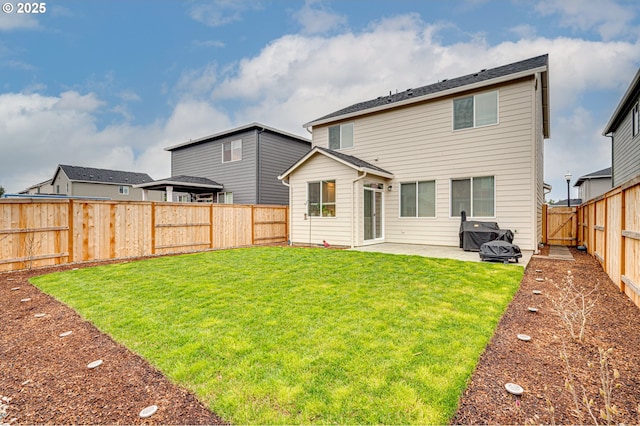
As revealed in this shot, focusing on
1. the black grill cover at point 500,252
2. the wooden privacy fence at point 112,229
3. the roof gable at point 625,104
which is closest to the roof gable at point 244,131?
the wooden privacy fence at point 112,229

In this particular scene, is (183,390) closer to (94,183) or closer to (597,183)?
(597,183)

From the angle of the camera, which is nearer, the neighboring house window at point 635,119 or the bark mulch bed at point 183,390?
the bark mulch bed at point 183,390

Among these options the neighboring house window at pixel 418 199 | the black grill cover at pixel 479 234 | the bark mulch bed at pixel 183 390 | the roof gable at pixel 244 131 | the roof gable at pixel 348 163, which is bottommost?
the bark mulch bed at pixel 183 390

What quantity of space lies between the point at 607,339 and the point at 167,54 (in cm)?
1695

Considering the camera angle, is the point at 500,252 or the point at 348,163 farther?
the point at 348,163

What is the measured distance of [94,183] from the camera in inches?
1143

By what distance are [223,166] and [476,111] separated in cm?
1261

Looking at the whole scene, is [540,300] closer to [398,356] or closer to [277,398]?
[398,356]

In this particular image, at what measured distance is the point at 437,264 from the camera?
22.7 ft

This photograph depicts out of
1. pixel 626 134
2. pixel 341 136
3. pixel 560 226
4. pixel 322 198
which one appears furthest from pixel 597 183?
pixel 322 198

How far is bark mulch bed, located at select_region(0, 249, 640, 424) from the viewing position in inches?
81.0

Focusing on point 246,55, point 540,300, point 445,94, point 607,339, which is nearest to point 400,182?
point 445,94

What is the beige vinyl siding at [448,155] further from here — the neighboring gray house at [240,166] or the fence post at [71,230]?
the fence post at [71,230]

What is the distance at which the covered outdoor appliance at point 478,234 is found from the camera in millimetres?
8562
